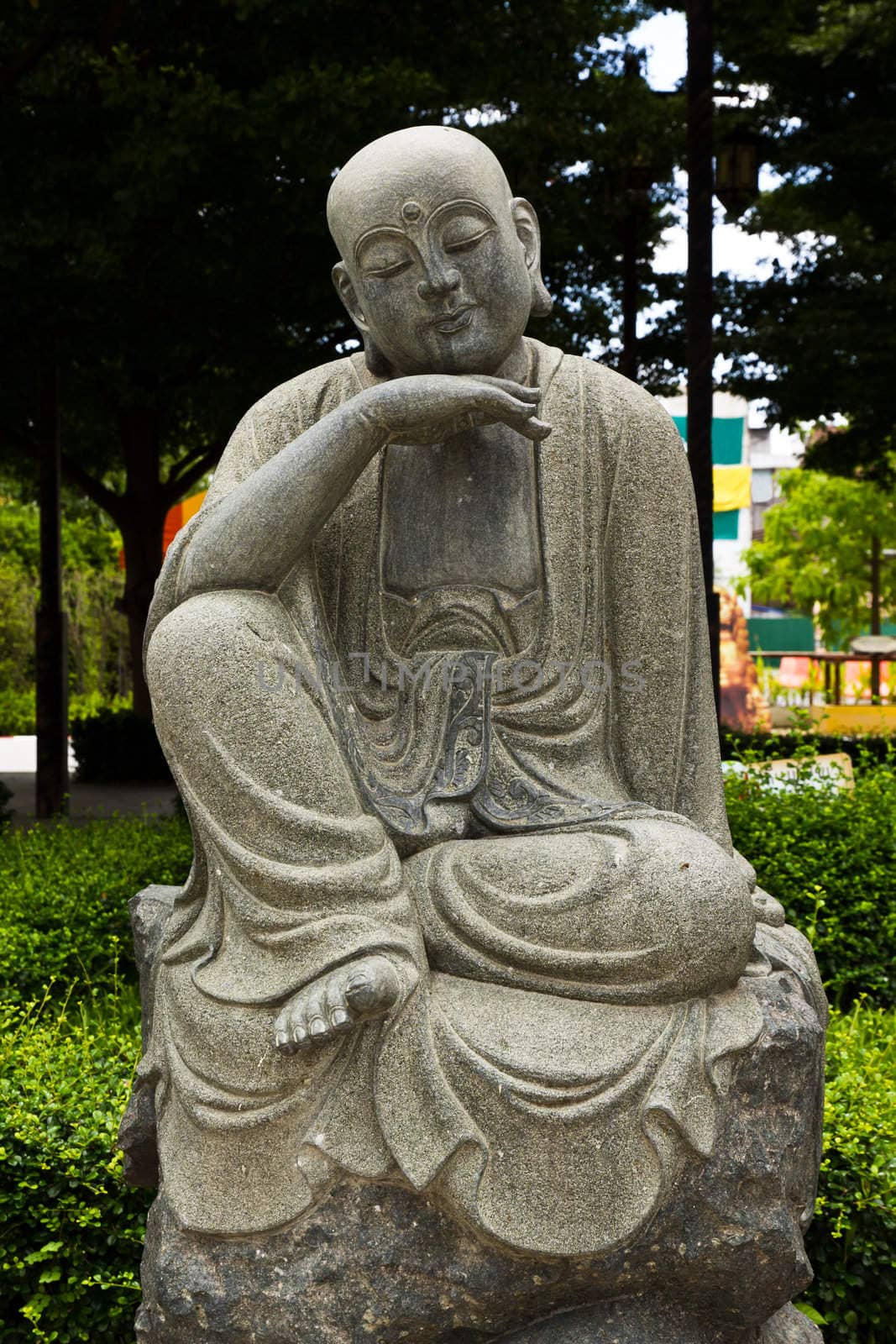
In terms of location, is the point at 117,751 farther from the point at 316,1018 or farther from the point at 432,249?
the point at 316,1018

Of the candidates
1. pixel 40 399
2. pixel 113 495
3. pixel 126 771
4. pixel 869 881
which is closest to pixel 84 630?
pixel 126 771

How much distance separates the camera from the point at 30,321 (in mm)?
8266

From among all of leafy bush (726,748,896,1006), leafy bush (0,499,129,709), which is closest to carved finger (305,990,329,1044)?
leafy bush (726,748,896,1006)

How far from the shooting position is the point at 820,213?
9.92 m

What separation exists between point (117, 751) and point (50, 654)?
133 inches

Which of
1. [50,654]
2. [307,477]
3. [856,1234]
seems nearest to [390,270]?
[307,477]

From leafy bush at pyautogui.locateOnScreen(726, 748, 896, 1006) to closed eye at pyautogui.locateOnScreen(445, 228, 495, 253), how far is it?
3.17 meters

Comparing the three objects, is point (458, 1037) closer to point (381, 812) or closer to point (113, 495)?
point (381, 812)

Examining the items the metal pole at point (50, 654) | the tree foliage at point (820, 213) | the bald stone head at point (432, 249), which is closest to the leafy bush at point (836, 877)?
the bald stone head at point (432, 249)

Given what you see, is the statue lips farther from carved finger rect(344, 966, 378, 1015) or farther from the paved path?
the paved path

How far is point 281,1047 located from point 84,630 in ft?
62.8

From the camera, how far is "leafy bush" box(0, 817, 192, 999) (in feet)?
17.1

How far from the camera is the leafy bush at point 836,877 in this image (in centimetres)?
555

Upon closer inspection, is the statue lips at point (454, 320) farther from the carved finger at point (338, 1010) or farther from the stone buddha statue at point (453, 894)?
the carved finger at point (338, 1010)
